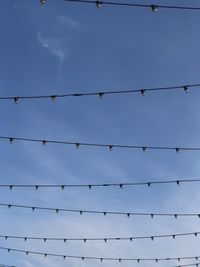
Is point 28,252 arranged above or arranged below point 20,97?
below

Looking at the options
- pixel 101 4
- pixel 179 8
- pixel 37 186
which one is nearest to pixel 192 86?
pixel 179 8

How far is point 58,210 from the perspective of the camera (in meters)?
25.7

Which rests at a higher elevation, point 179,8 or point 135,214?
point 179,8

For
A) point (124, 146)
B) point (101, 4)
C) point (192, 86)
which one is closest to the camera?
point (101, 4)

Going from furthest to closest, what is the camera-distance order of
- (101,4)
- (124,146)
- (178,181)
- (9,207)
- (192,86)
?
(9,207)
(178,181)
(124,146)
(192,86)
(101,4)

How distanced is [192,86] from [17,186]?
10046 millimetres

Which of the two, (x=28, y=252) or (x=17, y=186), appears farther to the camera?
(x=28, y=252)

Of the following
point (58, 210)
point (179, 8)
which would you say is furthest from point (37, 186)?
point (179, 8)

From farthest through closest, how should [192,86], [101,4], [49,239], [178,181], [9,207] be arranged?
[49,239] → [9,207] → [178,181] → [192,86] → [101,4]

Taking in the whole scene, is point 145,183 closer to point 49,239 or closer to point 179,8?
point 49,239

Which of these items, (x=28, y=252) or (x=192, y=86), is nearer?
(x=192, y=86)

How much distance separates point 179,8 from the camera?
50.3 ft

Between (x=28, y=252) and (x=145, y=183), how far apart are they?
1007cm

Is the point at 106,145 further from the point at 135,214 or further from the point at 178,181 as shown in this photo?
the point at 135,214
